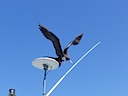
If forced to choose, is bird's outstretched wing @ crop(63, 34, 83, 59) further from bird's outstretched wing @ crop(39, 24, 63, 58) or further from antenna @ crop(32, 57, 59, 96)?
antenna @ crop(32, 57, 59, 96)

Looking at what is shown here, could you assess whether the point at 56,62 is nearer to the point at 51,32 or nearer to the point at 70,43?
the point at 51,32

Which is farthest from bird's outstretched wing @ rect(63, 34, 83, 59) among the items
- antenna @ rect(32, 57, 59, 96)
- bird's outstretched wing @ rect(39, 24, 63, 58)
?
antenna @ rect(32, 57, 59, 96)

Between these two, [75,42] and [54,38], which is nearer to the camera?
[54,38]

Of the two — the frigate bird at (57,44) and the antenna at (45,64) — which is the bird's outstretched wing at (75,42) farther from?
the antenna at (45,64)

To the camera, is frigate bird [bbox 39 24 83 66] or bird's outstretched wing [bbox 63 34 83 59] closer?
frigate bird [bbox 39 24 83 66]

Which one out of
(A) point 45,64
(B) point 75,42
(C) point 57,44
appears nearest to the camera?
(A) point 45,64

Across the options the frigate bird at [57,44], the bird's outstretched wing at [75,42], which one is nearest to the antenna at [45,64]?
the frigate bird at [57,44]

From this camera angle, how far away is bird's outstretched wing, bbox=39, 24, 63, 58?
884cm

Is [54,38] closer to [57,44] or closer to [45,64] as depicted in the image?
[57,44]

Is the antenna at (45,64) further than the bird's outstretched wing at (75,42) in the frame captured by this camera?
No

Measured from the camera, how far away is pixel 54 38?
920 cm

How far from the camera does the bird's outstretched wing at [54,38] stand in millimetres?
8836

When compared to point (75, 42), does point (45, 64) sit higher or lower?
lower

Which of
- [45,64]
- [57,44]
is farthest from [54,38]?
[45,64]
